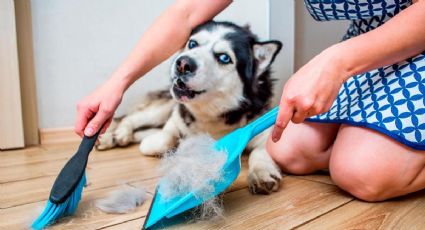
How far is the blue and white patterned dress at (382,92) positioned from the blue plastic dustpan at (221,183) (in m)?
0.25

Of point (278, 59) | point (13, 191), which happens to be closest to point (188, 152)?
point (13, 191)

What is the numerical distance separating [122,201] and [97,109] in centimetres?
20

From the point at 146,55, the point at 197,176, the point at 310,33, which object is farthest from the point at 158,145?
the point at 310,33

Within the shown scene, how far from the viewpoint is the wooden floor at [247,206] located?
2.15 feet

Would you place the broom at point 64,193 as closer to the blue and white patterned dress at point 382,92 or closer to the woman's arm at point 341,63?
the woman's arm at point 341,63

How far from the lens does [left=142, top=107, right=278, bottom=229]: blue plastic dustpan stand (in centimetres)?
62

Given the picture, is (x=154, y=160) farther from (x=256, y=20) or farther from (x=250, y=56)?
(x=256, y=20)

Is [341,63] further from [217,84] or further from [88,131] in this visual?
[217,84]

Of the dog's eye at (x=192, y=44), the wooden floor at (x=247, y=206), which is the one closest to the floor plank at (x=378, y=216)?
the wooden floor at (x=247, y=206)

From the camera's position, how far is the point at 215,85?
121 cm

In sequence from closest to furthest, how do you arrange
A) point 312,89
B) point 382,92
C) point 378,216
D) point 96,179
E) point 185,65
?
point 312,89 < point 378,216 < point 382,92 < point 96,179 < point 185,65

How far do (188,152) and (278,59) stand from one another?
3.34 feet

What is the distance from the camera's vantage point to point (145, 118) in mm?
1642

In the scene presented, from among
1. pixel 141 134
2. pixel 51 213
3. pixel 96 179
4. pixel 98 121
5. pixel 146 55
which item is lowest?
pixel 141 134
